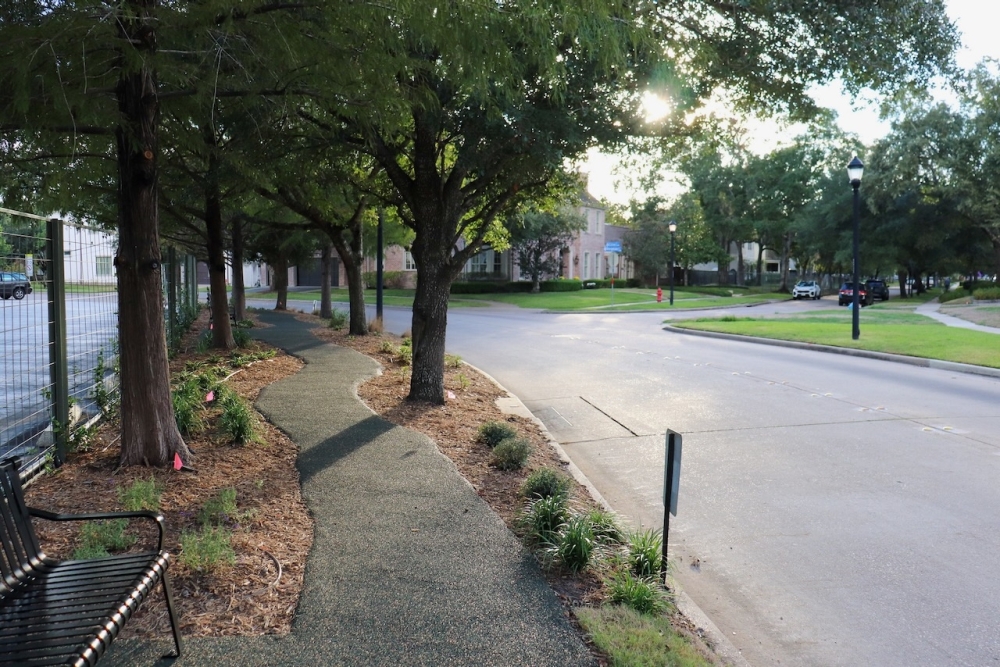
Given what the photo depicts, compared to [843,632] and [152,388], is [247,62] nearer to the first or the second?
[152,388]

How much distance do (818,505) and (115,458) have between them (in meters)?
5.88

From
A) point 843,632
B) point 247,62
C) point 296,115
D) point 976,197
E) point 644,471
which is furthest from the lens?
point 976,197

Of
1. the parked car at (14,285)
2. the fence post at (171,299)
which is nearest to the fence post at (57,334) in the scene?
the parked car at (14,285)

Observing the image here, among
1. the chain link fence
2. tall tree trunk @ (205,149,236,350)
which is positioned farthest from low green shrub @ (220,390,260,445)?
tall tree trunk @ (205,149,236,350)

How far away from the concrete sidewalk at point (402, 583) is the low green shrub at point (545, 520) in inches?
5.9

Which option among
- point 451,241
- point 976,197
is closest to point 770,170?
point 976,197

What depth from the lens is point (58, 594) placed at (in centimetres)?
→ 319

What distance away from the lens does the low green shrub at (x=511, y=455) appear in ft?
22.4

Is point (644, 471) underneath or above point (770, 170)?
underneath

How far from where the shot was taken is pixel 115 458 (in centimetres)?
635

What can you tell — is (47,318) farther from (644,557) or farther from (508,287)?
(508,287)

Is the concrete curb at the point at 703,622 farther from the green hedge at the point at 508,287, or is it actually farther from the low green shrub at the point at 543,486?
the green hedge at the point at 508,287

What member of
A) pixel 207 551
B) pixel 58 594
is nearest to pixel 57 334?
pixel 207 551

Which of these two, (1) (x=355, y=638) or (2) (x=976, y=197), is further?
(2) (x=976, y=197)
